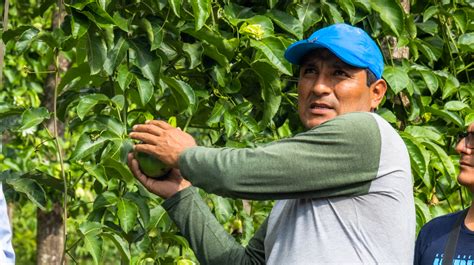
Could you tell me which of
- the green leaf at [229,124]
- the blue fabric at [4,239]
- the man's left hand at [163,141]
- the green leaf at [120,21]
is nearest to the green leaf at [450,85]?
the green leaf at [229,124]

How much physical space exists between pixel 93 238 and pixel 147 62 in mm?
494

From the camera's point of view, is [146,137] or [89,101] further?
[89,101]

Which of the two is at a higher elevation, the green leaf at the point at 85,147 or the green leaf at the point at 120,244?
the green leaf at the point at 85,147

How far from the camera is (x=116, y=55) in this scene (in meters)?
2.73

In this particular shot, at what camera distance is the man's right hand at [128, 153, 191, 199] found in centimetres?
225

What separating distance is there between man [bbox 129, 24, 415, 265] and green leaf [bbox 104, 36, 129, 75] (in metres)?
0.65

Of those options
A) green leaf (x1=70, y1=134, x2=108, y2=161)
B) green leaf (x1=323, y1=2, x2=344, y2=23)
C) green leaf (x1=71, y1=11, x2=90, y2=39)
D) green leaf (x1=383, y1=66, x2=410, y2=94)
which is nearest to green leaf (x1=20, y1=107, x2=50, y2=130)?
green leaf (x1=70, y1=134, x2=108, y2=161)

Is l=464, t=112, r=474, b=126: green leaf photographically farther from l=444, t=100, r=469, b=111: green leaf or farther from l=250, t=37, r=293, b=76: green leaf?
l=250, t=37, r=293, b=76: green leaf

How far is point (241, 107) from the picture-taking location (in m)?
2.93

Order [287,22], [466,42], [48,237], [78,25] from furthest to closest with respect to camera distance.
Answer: [48,237], [466,42], [287,22], [78,25]

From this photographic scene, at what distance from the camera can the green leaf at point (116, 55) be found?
2721mm

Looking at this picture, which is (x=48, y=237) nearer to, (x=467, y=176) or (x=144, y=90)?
(x=144, y=90)

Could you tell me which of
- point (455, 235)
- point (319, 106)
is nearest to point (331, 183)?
point (319, 106)

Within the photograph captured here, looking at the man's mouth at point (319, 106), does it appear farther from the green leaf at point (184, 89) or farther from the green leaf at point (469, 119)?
the green leaf at point (469, 119)
